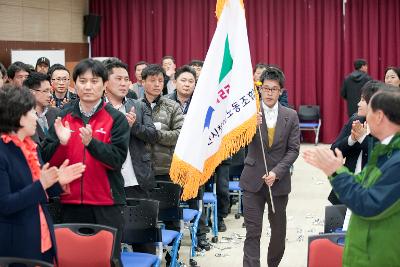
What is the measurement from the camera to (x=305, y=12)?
1251 cm

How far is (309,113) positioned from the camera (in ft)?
40.9

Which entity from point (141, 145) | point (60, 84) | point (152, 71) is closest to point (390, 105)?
point (141, 145)

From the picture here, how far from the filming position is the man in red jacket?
350cm

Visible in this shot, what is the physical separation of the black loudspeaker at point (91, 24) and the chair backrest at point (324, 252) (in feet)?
32.7

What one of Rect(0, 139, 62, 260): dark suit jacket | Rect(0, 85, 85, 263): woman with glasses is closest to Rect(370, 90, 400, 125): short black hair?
Rect(0, 85, 85, 263): woman with glasses

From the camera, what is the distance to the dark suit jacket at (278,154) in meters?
4.64

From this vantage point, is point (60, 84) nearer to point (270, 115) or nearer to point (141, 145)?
point (141, 145)

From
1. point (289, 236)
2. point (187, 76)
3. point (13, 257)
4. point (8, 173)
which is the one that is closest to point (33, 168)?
point (8, 173)

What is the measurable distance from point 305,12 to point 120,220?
31.6 ft

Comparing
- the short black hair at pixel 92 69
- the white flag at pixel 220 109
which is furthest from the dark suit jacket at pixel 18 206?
the white flag at pixel 220 109

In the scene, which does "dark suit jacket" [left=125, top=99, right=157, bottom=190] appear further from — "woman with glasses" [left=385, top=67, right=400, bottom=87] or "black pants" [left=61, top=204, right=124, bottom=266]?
"woman with glasses" [left=385, top=67, right=400, bottom=87]

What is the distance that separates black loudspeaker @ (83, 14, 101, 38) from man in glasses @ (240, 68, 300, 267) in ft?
27.4

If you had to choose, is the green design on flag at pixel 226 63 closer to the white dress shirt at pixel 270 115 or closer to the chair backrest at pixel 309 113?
the white dress shirt at pixel 270 115

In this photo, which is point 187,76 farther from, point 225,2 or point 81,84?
point 81,84
